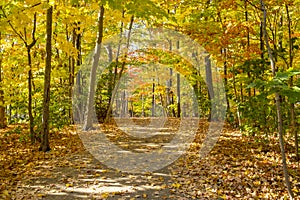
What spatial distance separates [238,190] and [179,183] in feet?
3.83

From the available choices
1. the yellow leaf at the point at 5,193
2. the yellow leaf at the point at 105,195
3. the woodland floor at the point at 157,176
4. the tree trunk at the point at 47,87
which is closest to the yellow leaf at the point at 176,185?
the woodland floor at the point at 157,176

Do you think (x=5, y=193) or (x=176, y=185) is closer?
(x=5, y=193)

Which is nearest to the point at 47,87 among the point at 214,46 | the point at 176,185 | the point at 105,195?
the point at 105,195

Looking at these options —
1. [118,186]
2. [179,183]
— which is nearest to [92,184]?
[118,186]

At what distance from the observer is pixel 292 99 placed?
9.57 feet

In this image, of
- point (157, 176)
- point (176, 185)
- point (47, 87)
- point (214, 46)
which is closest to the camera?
point (176, 185)

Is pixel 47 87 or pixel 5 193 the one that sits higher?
pixel 47 87

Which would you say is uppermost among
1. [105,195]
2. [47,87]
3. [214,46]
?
[214,46]

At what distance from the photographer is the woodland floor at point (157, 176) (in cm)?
490

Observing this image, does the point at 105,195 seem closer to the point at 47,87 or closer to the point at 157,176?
the point at 157,176

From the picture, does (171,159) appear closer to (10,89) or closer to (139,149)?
(139,149)

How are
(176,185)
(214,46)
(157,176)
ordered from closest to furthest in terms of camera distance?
(176,185), (157,176), (214,46)

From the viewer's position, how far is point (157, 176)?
580 centimetres

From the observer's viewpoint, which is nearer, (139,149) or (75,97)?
(139,149)
